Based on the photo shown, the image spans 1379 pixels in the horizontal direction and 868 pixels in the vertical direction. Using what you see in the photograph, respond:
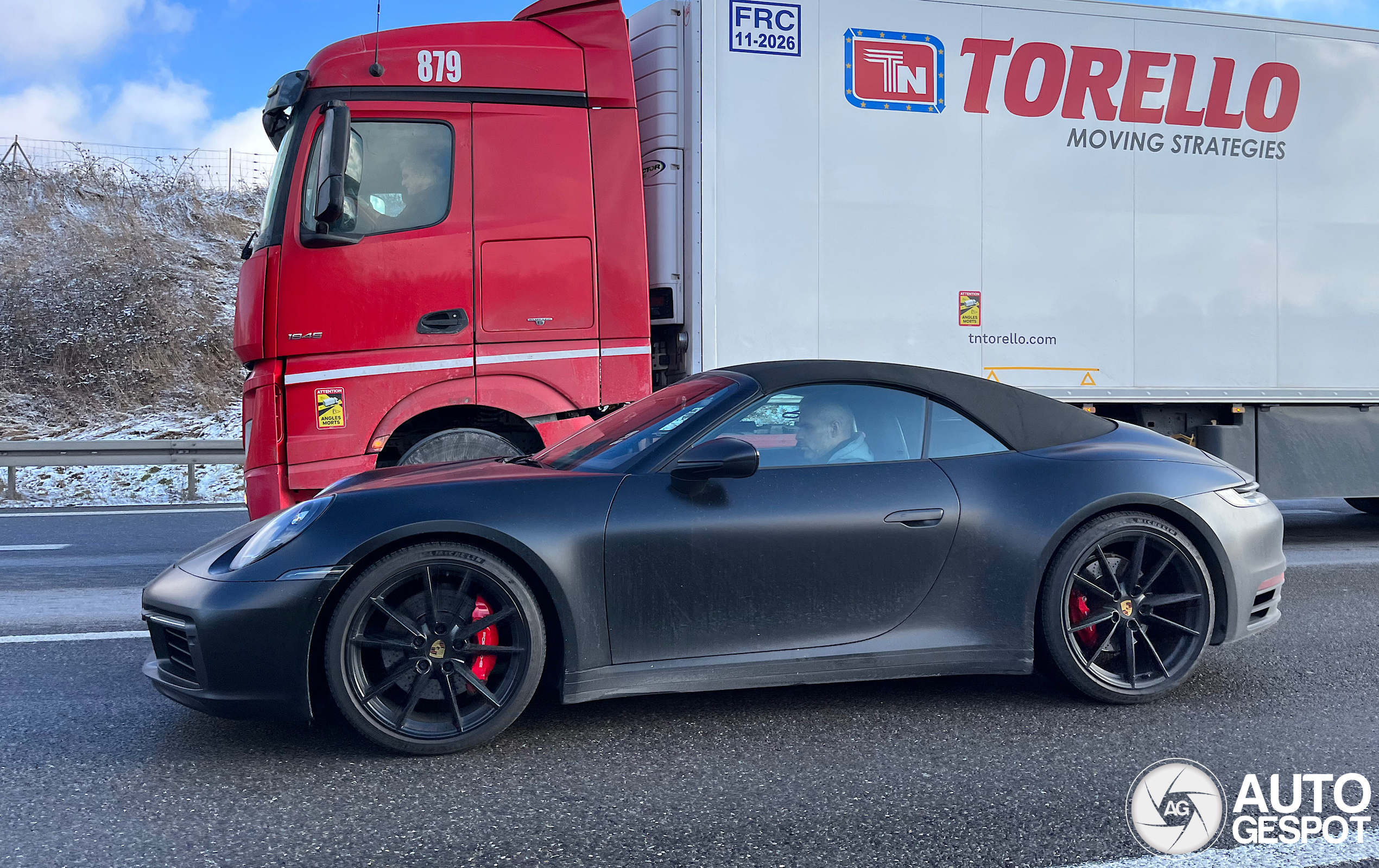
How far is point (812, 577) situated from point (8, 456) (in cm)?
1066

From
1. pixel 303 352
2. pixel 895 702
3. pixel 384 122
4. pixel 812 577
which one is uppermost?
pixel 384 122

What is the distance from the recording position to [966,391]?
3811 mm

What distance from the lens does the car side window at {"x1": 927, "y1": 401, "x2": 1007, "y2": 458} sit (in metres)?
3.64

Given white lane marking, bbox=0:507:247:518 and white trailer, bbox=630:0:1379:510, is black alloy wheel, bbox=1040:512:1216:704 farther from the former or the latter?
white lane marking, bbox=0:507:247:518

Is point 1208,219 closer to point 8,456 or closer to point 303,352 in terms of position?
point 303,352

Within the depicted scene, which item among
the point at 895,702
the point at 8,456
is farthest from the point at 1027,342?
the point at 8,456

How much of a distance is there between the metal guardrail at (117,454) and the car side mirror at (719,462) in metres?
8.89

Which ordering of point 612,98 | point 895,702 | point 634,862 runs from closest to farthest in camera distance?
1. point 634,862
2. point 895,702
3. point 612,98

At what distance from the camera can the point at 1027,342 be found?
21.1 feet

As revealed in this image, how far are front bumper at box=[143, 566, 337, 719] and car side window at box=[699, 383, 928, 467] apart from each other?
54.4 inches

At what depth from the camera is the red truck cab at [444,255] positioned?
526 cm

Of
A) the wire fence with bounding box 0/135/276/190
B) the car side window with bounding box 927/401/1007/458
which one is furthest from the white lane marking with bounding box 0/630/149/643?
the wire fence with bounding box 0/135/276/190

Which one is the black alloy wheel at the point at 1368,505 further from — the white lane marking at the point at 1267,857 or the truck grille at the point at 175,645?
the truck grille at the point at 175,645

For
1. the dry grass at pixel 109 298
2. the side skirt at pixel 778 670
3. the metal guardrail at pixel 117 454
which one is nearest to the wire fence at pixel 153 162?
the dry grass at pixel 109 298
